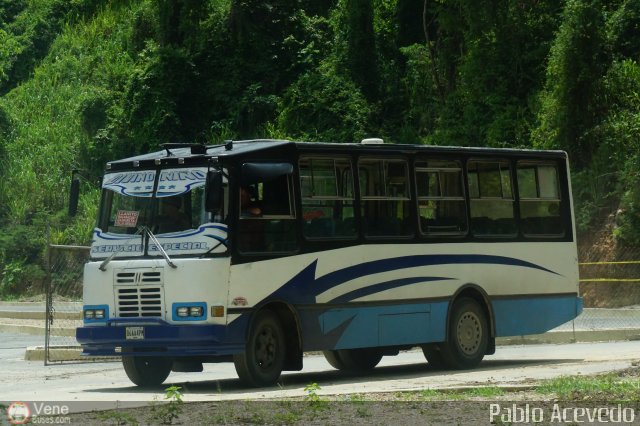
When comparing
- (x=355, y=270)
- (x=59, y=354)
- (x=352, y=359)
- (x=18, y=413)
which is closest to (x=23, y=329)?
(x=59, y=354)

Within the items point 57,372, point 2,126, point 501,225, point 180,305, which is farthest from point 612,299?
point 2,126

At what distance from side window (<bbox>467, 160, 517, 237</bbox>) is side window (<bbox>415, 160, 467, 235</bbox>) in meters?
0.23

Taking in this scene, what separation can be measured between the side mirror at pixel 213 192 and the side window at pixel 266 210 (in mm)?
417

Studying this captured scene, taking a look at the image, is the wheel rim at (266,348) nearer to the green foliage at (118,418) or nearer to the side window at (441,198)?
the side window at (441,198)

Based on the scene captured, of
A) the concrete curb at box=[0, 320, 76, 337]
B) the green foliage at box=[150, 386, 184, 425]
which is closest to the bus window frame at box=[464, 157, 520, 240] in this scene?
the green foliage at box=[150, 386, 184, 425]

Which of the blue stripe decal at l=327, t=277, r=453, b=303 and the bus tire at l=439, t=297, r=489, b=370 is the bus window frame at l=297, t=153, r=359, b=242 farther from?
the bus tire at l=439, t=297, r=489, b=370

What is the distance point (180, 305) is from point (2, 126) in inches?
1773

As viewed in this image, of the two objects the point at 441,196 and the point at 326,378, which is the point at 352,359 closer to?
the point at 326,378

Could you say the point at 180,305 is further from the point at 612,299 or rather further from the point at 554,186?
the point at 612,299

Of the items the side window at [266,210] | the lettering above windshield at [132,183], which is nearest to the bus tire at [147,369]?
the side window at [266,210]

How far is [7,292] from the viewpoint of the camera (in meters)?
48.8

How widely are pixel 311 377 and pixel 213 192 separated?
3.59 metres

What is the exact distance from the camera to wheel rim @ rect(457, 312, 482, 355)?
1900 cm

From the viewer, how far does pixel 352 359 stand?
19094 mm
